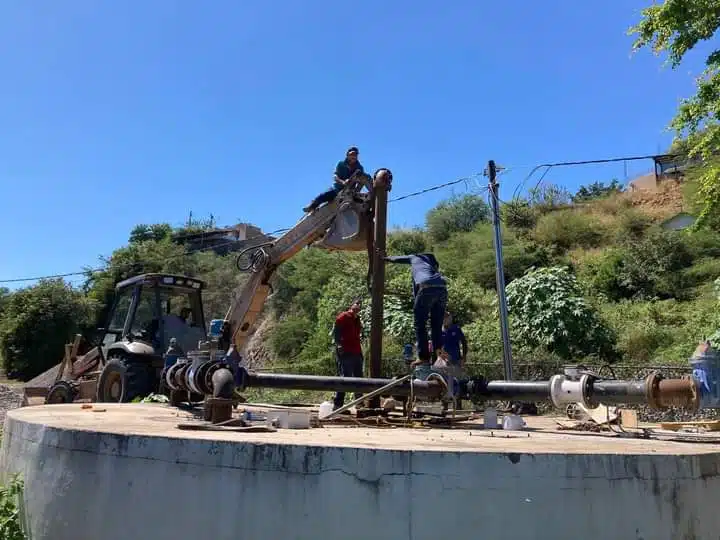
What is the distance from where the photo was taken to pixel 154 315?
12281 millimetres

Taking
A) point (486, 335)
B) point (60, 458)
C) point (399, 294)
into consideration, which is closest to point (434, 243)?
point (399, 294)

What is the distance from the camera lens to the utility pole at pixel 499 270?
1043 cm

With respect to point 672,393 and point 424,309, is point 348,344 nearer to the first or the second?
point 424,309

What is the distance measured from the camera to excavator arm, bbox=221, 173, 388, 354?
8547 millimetres

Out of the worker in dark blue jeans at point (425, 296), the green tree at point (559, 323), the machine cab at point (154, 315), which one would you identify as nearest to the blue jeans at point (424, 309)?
the worker in dark blue jeans at point (425, 296)

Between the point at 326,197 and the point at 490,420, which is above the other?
the point at 326,197

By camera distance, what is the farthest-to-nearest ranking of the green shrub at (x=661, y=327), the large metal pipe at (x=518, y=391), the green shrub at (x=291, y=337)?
the green shrub at (x=291, y=337) → the green shrub at (x=661, y=327) → the large metal pipe at (x=518, y=391)

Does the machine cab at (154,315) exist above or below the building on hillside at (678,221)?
below

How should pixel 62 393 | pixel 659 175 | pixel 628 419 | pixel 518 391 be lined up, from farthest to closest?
pixel 659 175
pixel 62 393
pixel 628 419
pixel 518 391

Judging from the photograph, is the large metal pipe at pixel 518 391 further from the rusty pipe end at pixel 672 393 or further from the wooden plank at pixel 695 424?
the wooden plank at pixel 695 424

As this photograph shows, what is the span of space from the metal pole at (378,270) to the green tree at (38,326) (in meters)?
29.1

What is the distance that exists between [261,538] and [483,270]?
69.1ft

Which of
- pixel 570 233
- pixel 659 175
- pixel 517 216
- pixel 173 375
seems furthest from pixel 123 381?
pixel 659 175

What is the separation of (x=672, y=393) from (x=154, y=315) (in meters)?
9.53
